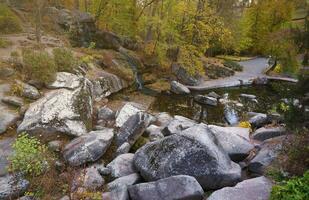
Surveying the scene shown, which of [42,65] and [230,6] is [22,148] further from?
[230,6]

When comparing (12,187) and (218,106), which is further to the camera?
(218,106)

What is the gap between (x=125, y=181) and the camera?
979 cm

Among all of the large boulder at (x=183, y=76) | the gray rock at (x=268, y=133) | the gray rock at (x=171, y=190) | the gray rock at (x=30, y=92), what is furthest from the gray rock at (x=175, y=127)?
the large boulder at (x=183, y=76)

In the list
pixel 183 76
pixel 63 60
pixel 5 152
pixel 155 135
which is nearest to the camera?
pixel 5 152

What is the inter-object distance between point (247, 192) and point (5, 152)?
8.10 meters

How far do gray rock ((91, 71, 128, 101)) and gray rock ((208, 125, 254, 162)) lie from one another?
29.2ft

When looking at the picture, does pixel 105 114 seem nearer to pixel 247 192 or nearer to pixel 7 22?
pixel 247 192

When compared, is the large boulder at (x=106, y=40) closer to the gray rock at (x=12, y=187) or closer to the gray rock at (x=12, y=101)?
the gray rock at (x=12, y=101)

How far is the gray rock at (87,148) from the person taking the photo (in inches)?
427

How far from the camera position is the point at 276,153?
10.1 m

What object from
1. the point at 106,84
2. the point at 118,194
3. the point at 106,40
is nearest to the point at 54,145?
the point at 118,194

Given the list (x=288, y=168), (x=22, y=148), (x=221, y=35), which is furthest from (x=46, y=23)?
(x=288, y=168)

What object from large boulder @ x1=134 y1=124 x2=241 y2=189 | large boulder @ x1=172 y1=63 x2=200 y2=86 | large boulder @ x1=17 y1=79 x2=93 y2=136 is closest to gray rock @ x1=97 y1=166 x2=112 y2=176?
large boulder @ x1=134 y1=124 x2=241 y2=189

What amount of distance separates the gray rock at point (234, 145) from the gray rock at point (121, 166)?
308cm
